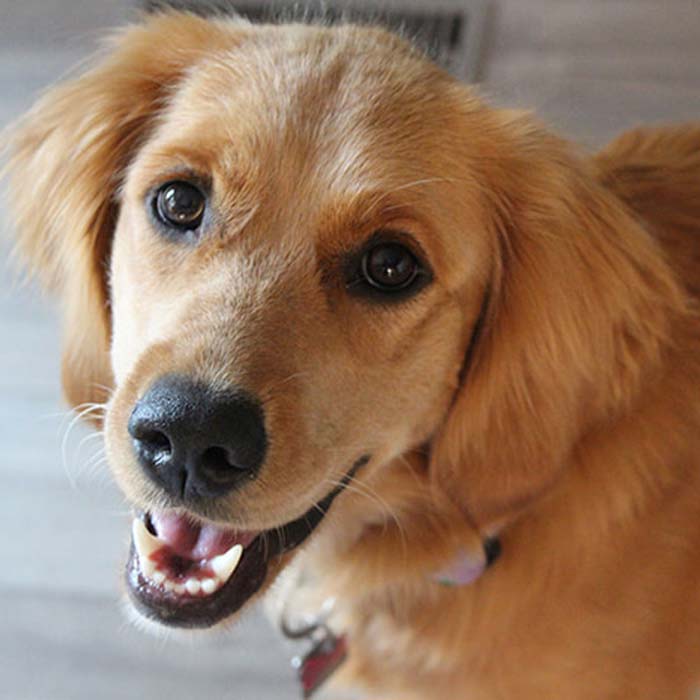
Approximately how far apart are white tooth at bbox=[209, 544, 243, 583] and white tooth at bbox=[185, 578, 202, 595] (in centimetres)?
3

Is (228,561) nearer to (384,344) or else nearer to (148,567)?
(148,567)

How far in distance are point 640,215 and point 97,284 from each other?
2.28ft

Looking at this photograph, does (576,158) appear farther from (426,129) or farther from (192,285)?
(192,285)

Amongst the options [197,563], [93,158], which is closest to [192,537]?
[197,563]

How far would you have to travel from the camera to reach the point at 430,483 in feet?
3.92

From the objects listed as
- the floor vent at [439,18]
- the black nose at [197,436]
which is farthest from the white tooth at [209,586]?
the floor vent at [439,18]

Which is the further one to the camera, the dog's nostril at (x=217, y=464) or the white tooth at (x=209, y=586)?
the white tooth at (x=209, y=586)

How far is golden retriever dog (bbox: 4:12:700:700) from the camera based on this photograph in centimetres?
99

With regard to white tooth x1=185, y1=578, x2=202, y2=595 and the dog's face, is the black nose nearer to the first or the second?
the dog's face

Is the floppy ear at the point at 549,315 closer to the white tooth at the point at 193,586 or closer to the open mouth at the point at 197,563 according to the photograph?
the open mouth at the point at 197,563

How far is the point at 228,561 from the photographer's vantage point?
108 centimetres

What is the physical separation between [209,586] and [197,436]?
255 mm

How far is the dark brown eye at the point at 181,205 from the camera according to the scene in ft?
3.53

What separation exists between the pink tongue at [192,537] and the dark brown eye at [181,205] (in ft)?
1.07
